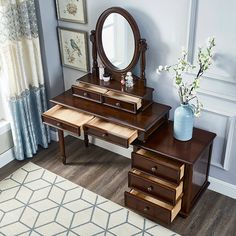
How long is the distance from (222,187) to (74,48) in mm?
1591

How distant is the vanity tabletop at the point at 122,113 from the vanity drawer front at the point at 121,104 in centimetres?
3

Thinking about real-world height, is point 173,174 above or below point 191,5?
below

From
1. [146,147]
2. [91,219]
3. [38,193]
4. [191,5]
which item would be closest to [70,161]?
[38,193]

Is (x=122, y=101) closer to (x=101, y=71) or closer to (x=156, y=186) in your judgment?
(x=101, y=71)

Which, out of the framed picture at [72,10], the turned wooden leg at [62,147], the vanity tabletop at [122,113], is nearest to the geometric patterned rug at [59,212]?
the turned wooden leg at [62,147]

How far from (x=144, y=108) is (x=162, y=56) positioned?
387 mm

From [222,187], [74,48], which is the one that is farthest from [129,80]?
[222,187]

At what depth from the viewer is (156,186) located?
246 cm

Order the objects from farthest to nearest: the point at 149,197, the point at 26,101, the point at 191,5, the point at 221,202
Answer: the point at 26,101 → the point at 221,202 → the point at 149,197 → the point at 191,5

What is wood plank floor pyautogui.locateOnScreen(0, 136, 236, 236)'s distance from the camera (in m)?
2.57

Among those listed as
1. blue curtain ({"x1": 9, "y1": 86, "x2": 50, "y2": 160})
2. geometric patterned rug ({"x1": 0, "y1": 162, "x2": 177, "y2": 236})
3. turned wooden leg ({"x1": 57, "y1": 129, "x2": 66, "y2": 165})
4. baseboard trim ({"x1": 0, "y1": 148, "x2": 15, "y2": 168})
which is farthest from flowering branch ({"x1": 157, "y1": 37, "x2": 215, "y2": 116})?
baseboard trim ({"x1": 0, "y1": 148, "x2": 15, "y2": 168})

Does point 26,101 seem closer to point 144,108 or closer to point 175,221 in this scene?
point 144,108

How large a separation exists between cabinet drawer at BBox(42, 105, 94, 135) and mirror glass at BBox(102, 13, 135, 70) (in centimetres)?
47

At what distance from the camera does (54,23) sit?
10.1ft
